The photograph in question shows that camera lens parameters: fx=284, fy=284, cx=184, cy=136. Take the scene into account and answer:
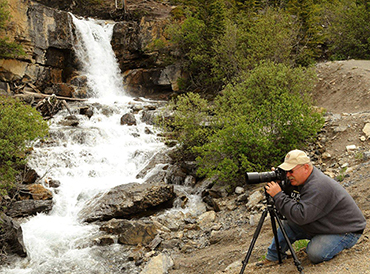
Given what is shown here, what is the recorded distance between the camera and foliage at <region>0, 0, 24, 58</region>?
22.3m

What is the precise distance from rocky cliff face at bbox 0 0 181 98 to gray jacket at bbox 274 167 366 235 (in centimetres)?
2536

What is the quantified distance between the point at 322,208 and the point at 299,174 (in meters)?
0.51

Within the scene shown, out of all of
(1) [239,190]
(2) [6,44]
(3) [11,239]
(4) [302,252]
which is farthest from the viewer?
(2) [6,44]

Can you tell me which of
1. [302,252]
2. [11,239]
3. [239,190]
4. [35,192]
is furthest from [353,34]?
[11,239]

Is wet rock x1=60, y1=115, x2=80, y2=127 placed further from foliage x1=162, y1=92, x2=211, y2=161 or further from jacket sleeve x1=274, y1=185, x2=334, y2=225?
jacket sleeve x1=274, y1=185, x2=334, y2=225

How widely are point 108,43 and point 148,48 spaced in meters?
4.68

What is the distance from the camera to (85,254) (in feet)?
28.4

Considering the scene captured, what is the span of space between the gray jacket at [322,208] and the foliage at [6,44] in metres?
25.7

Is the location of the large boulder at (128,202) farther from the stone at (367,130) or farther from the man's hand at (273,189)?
the man's hand at (273,189)

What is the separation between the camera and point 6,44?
22.7m

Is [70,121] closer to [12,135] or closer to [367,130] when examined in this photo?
[12,135]

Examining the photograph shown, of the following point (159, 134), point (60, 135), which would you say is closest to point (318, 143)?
point (159, 134)

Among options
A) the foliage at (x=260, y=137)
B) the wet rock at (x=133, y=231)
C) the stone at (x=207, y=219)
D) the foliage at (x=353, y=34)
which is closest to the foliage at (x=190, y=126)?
the foliage at (x=260, y=137)

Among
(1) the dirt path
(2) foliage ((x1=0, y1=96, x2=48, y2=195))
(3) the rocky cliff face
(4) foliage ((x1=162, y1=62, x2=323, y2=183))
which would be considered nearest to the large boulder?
(4) foliage ((x1=162, y1=62, x2=323, y2=183))
